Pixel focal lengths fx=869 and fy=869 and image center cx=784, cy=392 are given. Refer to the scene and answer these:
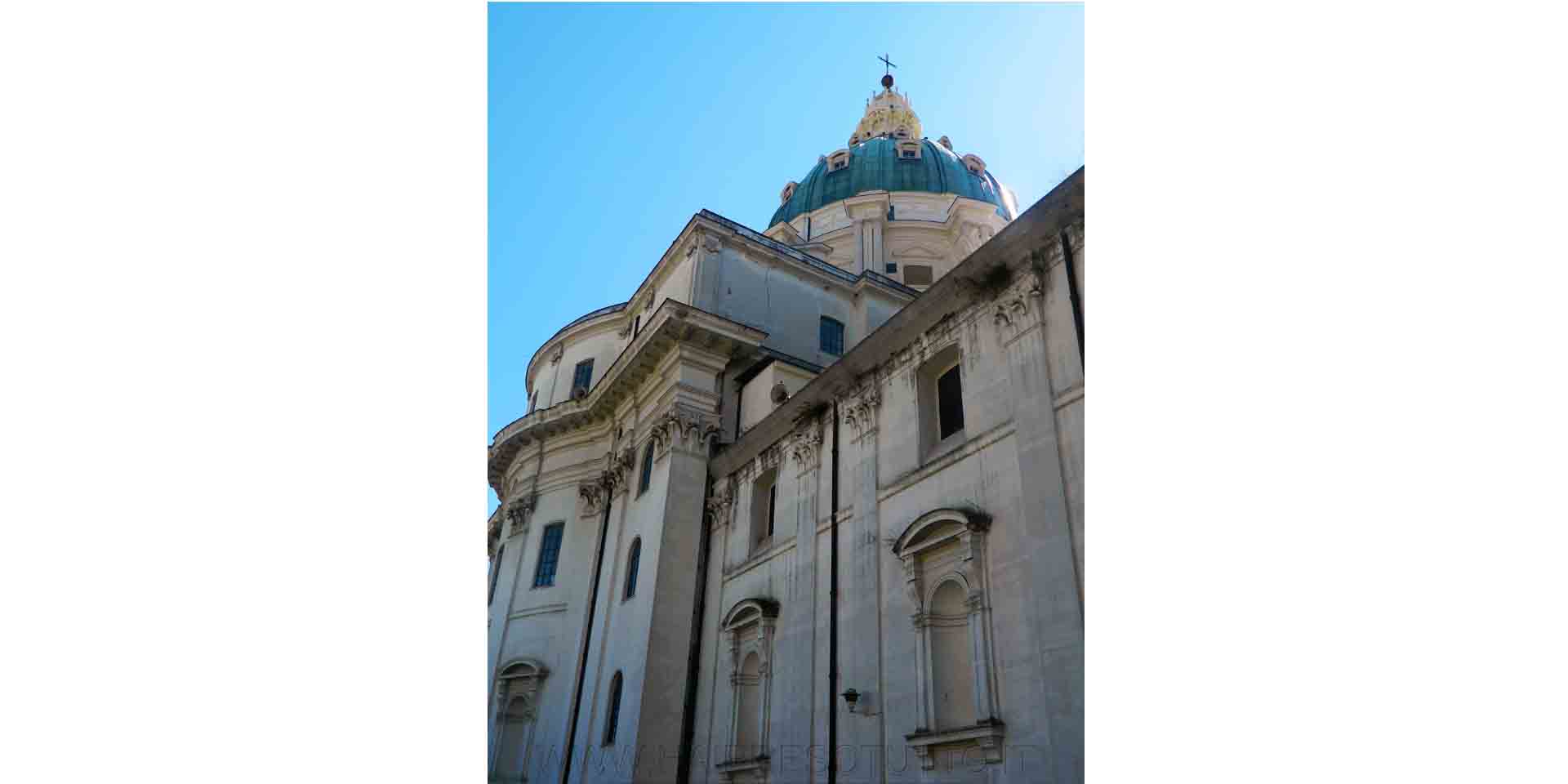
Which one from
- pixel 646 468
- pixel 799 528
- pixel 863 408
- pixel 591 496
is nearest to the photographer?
pixel 863 408

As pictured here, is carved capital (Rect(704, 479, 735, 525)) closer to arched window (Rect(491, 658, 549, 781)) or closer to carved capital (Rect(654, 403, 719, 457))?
carved capital (Rect(654, 403, 719, 457))

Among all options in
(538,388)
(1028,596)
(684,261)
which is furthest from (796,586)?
(538,388)

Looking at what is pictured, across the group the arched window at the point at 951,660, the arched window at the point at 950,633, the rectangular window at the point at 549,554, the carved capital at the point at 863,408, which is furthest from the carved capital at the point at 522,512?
the arched window at the point at 951,660

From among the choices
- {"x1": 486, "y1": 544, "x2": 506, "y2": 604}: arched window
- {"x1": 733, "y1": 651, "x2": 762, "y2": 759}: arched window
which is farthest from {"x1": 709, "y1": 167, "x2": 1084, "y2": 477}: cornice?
{"x1": 486, "y1": 544, "x2": 506, "y2": 604}: arched window

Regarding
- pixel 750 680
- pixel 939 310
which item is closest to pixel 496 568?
pixel 750 680

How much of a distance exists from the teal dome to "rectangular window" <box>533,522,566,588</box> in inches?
886

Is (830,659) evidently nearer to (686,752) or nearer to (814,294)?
(686,752)

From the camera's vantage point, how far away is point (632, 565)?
23734mm

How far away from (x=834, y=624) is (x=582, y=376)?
64.7 feet

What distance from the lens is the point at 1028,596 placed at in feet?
38.8

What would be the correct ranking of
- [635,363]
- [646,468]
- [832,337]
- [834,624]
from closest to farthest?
[834,624] < [646,468] < [635,363] < [832,337]

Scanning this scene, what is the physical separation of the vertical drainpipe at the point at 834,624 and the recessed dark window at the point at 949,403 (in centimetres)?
270

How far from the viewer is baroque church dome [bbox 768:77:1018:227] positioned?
44.9 m

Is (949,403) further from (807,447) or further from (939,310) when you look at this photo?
(807,447)
